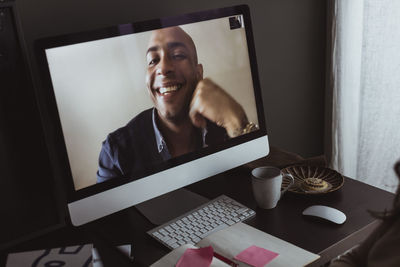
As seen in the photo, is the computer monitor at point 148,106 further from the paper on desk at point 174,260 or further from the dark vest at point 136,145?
the paper on desk at point 174,260

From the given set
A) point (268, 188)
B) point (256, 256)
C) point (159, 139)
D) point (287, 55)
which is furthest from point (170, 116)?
point (287, 55)

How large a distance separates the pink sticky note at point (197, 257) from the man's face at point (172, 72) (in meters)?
0.36

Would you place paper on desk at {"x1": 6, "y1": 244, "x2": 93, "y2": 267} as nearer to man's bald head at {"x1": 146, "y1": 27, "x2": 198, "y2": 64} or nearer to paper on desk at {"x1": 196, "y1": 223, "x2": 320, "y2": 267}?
paper on desk at {"x1": 196, "y1": 223, "x2": 320, "y2": 267}

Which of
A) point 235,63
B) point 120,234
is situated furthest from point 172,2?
point 120,234

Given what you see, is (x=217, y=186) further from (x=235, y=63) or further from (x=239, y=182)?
(x=235, y=63)

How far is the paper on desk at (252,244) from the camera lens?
101cm

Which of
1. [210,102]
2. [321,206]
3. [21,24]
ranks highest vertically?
[21,24]

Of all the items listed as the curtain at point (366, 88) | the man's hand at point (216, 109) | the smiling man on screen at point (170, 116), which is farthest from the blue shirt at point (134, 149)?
the curtain at point (366, 88)

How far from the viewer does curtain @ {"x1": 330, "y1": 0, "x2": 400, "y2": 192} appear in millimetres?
1781

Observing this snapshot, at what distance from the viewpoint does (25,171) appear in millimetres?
1250

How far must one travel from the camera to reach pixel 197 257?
1006 mm

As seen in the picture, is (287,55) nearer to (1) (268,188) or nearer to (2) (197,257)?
(1) (268,188)

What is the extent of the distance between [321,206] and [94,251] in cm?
59

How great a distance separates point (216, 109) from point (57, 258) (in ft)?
1.88
